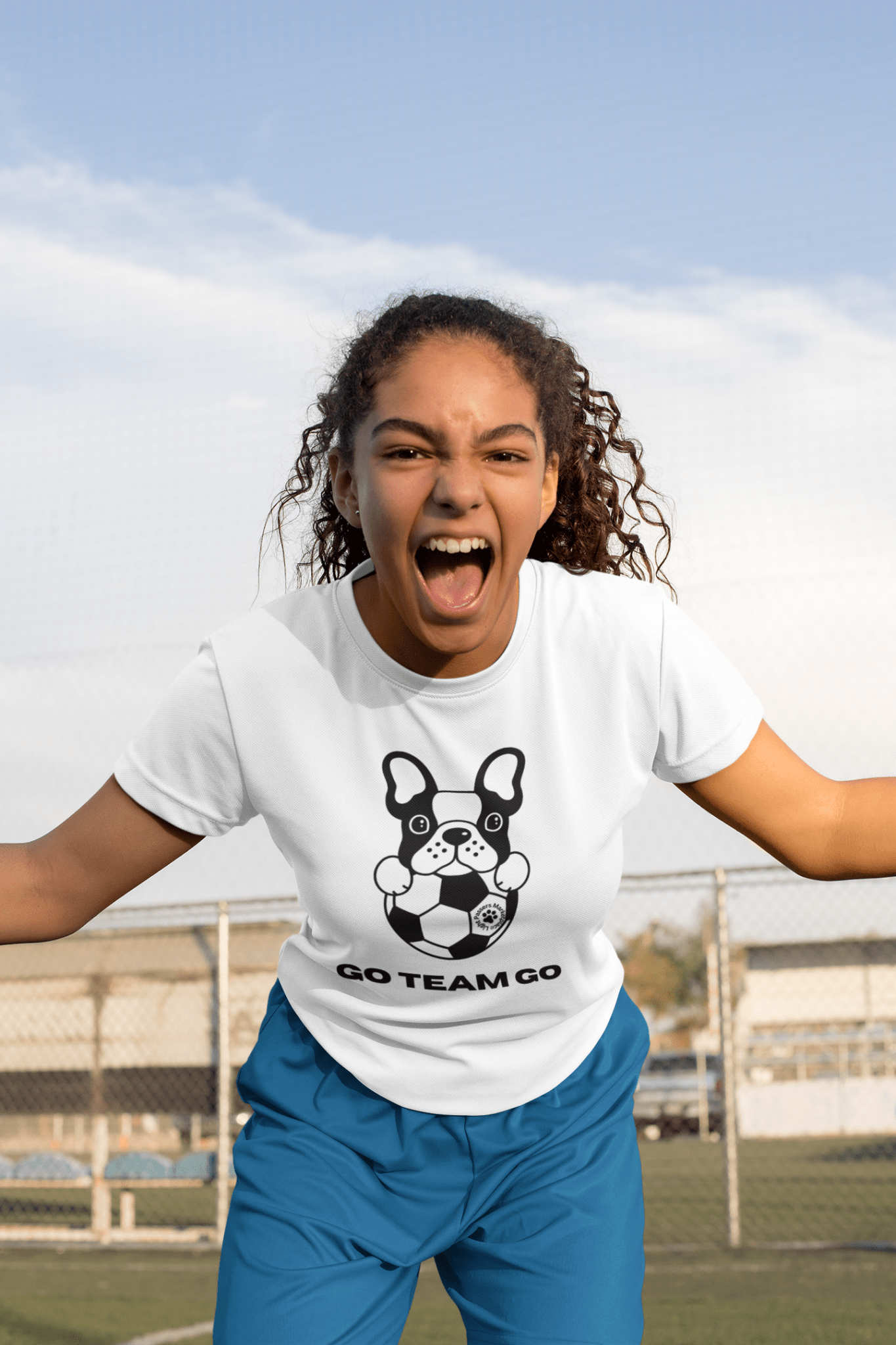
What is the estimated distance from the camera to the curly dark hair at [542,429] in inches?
69.2

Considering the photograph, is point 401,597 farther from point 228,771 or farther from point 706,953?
point 706,953

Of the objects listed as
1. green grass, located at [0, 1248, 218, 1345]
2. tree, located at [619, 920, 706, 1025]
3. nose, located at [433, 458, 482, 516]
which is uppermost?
nose, located at [433, 458, 482, 516]

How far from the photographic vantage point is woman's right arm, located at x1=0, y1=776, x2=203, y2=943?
71.0 inches

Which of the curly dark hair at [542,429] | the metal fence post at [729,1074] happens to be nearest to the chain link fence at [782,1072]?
the metal fence post at [729,1074]

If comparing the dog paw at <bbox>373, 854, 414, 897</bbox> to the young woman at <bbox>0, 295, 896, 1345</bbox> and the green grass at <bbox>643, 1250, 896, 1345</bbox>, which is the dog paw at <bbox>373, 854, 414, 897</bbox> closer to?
the young woman at <bbox>0, 295, 896, 1345</bbox>

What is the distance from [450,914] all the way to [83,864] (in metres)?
0.52

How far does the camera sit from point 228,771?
176 cm

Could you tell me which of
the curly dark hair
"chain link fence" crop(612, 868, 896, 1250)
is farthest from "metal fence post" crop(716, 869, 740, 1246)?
the curly dark hair

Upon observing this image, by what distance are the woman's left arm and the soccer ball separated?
331 mm

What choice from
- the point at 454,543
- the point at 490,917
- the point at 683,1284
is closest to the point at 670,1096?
the point at 683,1284

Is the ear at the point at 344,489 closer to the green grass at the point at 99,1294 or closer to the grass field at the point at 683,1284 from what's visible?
the grass field at the point at 683,1284

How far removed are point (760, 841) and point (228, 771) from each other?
749mm

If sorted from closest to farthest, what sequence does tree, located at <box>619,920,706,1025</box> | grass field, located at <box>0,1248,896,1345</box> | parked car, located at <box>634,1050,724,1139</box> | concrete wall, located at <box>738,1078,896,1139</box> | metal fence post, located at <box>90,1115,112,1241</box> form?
1. grass field, located at <box>0,1248,896,1345</box>
2. metal fence post, located at <box>90,1115,112,1241</box>
3. concrete wall, located at <box>738,1078,896,1139</box>
4. tree, located at <box>619,920,706,1025</box>
5. parked car, located at <box>634,1050,724,1139</box>

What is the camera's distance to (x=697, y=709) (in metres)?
1.75
